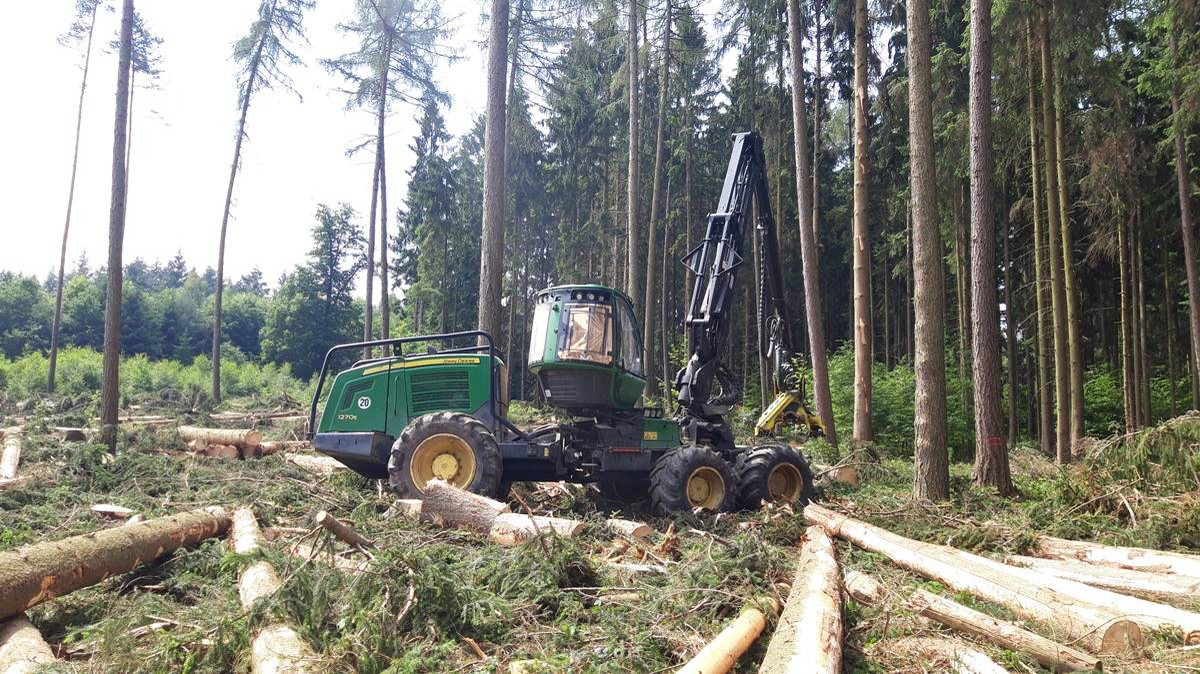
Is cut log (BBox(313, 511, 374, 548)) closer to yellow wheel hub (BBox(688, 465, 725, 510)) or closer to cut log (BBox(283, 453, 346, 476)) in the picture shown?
yellow wheel hub (BBox(688, 465, 725, 510))

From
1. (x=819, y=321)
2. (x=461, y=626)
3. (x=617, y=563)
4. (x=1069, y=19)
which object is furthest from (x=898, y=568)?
(x=1069, y=19)

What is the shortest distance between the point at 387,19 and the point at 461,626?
23934 millimetres

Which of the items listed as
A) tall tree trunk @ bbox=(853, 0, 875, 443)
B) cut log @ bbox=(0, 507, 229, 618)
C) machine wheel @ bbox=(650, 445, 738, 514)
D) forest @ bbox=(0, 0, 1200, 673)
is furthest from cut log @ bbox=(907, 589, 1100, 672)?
tall tree trunk @ bbox=(853, 0, 875, 443)

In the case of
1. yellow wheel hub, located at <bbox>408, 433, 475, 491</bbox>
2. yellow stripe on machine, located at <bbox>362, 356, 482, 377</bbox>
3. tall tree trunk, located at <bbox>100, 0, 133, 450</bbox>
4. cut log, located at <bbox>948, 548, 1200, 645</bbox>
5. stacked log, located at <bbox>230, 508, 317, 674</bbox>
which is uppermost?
tall tree trunk, located at <bbox>100, 0, 133, 450</bbox>

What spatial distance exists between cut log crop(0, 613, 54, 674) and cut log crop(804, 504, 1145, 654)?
5.35 m

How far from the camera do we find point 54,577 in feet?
15.1

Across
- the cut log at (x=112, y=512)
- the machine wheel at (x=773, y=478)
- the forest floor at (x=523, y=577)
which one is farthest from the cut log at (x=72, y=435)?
the machine wheel at (x=773, y=478)

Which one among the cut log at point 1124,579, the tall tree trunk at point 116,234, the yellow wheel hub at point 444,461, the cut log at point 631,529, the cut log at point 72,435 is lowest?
the cut log at point 1124,579

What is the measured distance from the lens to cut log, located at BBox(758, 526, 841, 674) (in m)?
3.35

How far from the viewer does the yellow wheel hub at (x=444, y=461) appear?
314 inches

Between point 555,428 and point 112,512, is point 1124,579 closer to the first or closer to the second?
point 555,428

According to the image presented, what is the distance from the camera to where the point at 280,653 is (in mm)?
3502

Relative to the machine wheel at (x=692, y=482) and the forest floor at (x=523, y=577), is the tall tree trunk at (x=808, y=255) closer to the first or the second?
the forest floor at (x=523, y=577)

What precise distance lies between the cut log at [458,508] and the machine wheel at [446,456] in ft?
1.71
